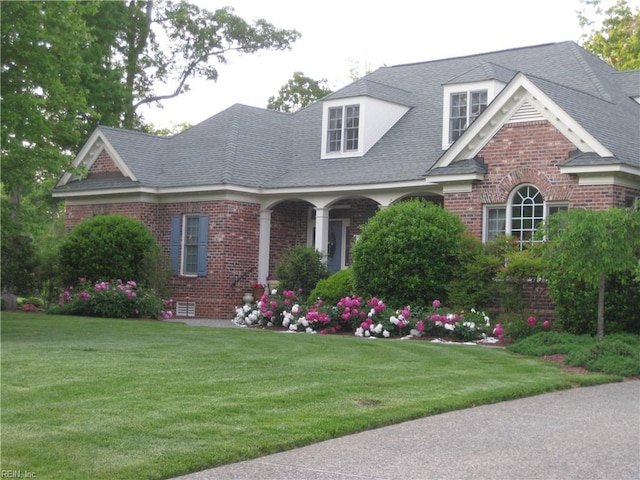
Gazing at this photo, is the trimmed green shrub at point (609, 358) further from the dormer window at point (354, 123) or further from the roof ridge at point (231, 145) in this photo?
the roof ridge at point (231, 145)

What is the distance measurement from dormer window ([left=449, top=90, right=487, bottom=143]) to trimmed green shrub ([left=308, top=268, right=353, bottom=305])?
15.0 feet

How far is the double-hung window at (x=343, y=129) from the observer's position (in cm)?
2528

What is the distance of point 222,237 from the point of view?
24.4 m

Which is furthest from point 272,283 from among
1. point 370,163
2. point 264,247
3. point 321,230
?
point 370,163

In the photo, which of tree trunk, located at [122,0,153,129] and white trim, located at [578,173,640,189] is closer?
white trim, located at [578,173,640,189]

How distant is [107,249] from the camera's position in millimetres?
24219

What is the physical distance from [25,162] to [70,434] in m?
11.0

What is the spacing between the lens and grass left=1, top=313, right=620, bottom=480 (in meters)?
7.06

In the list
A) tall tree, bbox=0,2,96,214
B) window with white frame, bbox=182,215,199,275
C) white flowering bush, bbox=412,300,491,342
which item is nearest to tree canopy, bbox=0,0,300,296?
tall tree, bbox=0,2,96,214

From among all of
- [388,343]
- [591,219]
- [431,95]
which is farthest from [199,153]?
[591,219]

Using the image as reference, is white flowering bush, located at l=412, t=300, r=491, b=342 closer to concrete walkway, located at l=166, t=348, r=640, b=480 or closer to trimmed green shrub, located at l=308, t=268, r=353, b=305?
trimmed green shrub, located at l=308, t=268, r=353, b=305

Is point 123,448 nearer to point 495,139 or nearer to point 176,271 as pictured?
point 495,139

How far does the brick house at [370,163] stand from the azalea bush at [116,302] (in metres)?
1.71

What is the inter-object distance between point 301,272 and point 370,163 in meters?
3.63
